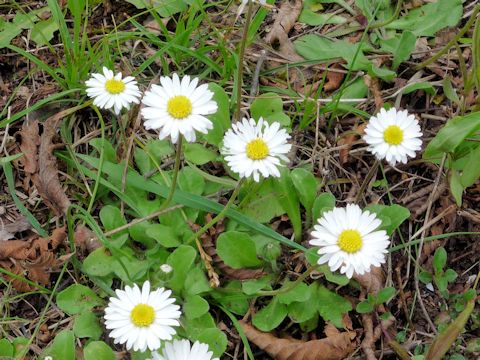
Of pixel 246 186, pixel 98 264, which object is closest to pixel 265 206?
pixel 246 186

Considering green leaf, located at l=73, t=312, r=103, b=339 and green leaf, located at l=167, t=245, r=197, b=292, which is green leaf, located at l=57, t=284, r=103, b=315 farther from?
green leaf, located at l=167, t=245, r=197, b=292

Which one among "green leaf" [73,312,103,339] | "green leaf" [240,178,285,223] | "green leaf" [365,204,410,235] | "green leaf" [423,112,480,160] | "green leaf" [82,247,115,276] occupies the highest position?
"green leaf" [423,112,480,160]

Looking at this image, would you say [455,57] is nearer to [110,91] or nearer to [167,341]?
[110,91]

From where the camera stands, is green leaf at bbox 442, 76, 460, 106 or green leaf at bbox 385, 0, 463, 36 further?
green leaf at bbox 385, 0, 463, 36

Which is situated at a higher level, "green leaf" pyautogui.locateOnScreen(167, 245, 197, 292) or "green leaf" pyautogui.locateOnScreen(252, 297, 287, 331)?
"green leaf" pyautogui.locateOnScreen(167, 245, 197, 292)

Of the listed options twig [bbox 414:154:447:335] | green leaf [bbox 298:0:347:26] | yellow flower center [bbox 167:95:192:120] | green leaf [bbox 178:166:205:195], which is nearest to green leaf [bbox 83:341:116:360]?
green leaf [bbox 178:166:205:195]

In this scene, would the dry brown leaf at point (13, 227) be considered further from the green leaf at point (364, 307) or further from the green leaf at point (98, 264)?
the green leaf at point (364, 307)
